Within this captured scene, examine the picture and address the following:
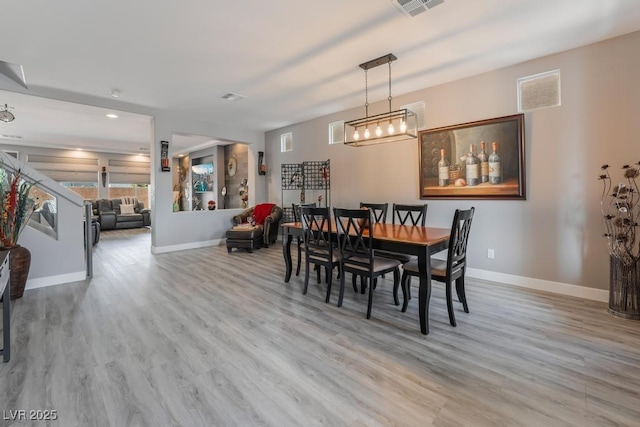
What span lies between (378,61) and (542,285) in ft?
10.8

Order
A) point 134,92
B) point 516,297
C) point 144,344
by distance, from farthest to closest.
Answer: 1. point 134,92
2. point 516,297
3. point 144,344

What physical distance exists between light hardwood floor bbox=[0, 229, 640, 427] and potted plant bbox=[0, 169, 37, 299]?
0.38 meters

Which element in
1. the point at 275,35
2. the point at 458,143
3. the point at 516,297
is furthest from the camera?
the point at 458,143

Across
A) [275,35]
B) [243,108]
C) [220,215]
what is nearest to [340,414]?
[275,35]

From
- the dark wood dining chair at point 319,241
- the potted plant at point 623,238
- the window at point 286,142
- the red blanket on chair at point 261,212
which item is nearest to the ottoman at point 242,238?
the red blanket on chair at point 261,212

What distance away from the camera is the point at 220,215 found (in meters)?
6.75

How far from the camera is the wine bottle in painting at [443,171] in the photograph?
4.12 metres

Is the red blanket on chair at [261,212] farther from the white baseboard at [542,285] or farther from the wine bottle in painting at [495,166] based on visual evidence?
the wine bottle in painting at [495,166]

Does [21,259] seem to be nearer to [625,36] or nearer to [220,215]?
[220,215]

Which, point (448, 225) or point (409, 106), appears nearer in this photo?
point (448, 225)

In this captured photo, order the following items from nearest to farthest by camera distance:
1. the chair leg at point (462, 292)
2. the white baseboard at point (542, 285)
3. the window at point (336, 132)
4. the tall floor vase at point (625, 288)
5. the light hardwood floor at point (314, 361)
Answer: the light hardwood floor at point (314, 361), the tall floor vase at point (625, 288), the chair leg at point (462, 292), the white baseboard at point (542, 285), the window at point (336, 132)

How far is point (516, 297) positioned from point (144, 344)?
3.71 metres

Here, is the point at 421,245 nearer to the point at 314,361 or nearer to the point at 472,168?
the point at 314,361

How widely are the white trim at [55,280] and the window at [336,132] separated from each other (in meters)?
4.58
